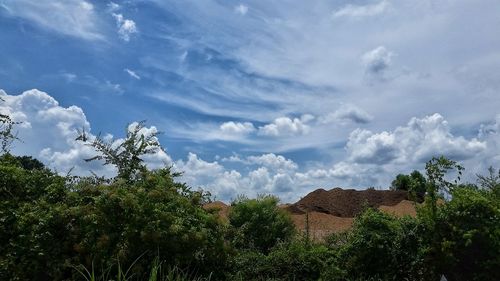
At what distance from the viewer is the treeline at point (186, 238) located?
26.1 feet

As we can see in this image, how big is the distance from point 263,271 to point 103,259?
99.4 inches

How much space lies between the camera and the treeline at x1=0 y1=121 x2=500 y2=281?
794 cm

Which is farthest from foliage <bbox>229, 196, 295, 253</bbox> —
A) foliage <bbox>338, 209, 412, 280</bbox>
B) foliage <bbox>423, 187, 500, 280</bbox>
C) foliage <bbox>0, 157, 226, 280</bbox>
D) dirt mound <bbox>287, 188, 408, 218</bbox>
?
dirt mound <bbox>287, 188, 408, 218</bbox>

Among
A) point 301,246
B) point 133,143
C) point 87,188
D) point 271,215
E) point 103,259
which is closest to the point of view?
point 103,259

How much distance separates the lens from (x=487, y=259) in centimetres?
843

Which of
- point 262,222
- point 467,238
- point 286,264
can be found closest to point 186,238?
point 286,264

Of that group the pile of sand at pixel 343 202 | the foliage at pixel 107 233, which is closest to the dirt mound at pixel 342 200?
the pile of sand at pixel 343 202

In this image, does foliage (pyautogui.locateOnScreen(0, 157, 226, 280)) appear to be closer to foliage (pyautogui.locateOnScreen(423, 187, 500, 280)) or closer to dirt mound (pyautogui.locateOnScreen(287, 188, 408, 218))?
foliage (pyautogui.locateOnScreen(423, 187, 500, 280))

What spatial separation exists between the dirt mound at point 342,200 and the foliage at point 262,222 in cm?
993

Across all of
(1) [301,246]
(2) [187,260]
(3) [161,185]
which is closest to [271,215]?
(1) [301,246]

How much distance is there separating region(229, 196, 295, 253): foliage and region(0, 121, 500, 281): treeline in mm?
2282

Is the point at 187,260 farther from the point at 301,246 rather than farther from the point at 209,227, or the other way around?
the point at 301,246

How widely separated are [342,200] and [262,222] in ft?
42.6

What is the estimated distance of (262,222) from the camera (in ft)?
41.4
